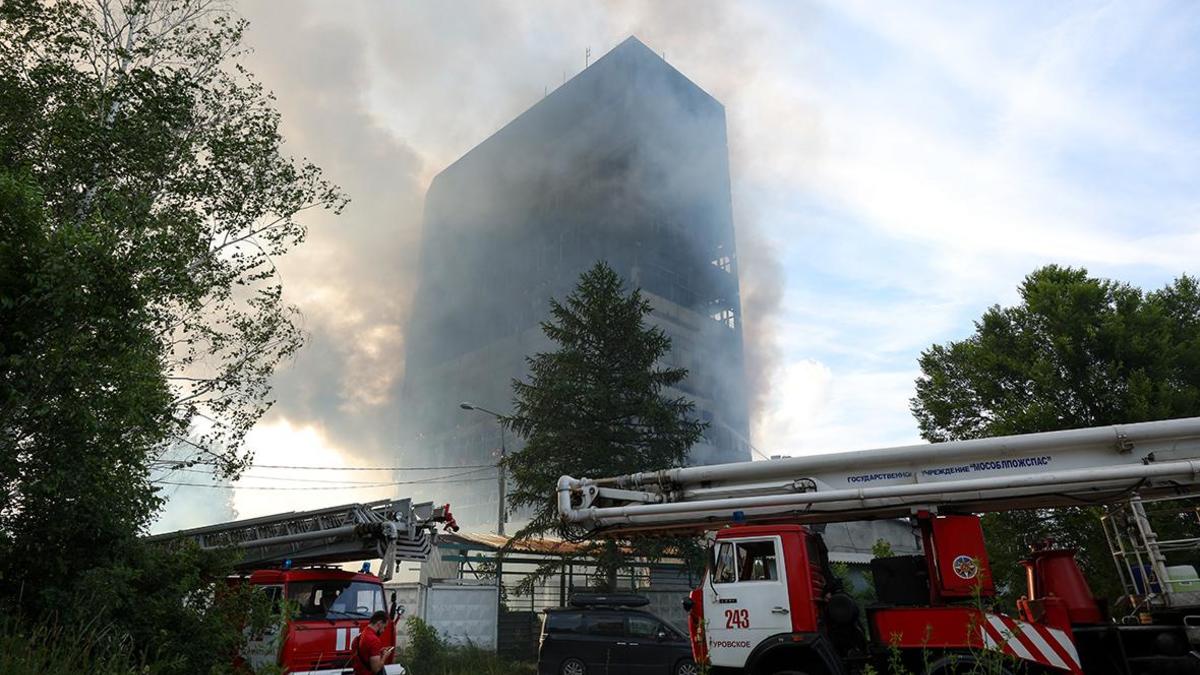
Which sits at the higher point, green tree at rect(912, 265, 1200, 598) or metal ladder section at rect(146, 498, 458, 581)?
green tree at rect(912, 265, 1200, 598)

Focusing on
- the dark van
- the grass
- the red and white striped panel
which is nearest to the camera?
the grass

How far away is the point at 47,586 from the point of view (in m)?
8.51

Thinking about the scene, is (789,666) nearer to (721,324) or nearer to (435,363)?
(721,324)

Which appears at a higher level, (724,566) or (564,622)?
(724,566)

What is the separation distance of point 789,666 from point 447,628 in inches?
520

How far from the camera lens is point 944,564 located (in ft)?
26.1

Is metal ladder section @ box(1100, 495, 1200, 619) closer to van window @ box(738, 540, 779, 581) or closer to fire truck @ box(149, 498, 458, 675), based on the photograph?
van window @ box(738, 540, 779, 581)

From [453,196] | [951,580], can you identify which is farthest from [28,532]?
[453,196]

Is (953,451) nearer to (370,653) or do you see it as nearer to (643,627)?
(370,653)

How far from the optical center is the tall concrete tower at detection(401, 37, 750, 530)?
8144 centimetres

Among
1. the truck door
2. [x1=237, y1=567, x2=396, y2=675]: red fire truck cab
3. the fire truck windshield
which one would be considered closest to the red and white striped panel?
the truck door

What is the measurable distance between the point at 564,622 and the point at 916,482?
932 cm

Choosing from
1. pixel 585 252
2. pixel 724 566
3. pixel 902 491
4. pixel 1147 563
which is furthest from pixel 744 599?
pixel 585 252

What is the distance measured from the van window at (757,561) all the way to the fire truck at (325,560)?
475 centimetres
